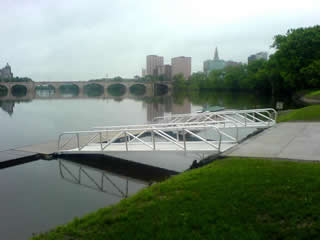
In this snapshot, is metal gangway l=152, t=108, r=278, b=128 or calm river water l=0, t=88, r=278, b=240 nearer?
calm river water l=0, t=88, r=278, b=240

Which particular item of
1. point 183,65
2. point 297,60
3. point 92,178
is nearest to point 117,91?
point 183,65

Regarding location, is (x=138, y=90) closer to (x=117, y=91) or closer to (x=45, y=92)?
(x=117, y=91)

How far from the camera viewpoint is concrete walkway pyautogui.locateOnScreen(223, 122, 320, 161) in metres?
7.38

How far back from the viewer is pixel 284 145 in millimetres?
8664

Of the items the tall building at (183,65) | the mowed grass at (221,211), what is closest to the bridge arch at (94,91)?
the tall building at (183,65)

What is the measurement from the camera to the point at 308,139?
9.41 metres

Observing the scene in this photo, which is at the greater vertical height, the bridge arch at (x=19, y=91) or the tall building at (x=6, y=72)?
the tall building at (x=6, y=72)

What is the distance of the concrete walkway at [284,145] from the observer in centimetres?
738

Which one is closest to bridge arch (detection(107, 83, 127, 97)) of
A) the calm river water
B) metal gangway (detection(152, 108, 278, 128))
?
metal gangway (detection(152, 108, 278, 128))

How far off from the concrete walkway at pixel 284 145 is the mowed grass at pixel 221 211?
154 cm

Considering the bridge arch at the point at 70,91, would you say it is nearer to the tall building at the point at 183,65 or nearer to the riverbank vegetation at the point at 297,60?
the riverbank vegetation at the point at 297,60

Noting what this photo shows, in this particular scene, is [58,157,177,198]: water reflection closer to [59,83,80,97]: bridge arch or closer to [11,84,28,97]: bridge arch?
[59,83,80,97]: bridge arch

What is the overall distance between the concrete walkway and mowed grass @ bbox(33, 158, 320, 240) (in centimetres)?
154

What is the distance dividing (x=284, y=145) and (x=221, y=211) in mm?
5446
